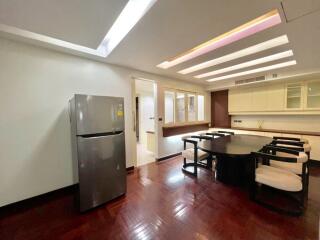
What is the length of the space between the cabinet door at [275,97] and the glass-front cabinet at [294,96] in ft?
0.41

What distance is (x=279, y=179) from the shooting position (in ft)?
6.02

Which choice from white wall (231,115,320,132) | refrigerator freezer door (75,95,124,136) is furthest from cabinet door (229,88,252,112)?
refrigerator freezer door (75,95,124,136)

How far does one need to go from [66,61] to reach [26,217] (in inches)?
90.3

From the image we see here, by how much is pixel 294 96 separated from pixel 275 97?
1.31 feet

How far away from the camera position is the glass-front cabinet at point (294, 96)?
12.3ft

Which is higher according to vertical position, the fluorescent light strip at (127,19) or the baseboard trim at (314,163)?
the fluorescent light strip at (127,19)

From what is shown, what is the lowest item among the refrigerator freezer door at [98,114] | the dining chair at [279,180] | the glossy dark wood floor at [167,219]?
the glossy dark wood floor at [167,219]

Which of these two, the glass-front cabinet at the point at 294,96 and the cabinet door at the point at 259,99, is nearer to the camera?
the glass-front cabinet at the point at 294,96

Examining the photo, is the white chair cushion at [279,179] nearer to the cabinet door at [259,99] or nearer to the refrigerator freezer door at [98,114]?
the refrigerator freezer door at [98,114]

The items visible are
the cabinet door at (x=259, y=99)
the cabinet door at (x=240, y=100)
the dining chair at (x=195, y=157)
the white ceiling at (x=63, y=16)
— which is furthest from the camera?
the cabinet door at (x=240, y=100)

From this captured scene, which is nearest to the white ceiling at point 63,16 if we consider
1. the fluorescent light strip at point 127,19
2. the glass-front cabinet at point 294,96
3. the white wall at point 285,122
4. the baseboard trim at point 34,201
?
the fluorescent light strip at point 127,19

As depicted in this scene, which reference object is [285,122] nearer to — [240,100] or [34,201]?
[240,100]

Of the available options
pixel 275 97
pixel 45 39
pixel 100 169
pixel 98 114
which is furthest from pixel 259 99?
pixel 45 39

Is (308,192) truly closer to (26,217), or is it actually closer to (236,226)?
(236,226)
